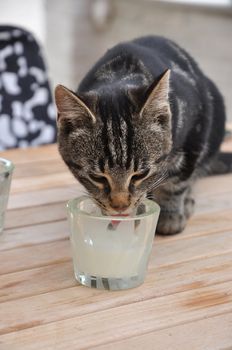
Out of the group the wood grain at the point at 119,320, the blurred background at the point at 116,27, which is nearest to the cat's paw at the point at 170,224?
the wood grain at the point at 119,320

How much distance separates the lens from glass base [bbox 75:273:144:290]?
100 cm

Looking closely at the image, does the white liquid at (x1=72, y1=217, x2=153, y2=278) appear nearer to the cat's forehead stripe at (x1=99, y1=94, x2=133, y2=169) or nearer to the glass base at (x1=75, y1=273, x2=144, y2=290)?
the glass base at (x1=75, y1=273, x2=144, y2=290)

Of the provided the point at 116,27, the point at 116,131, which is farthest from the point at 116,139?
the point at 116,27

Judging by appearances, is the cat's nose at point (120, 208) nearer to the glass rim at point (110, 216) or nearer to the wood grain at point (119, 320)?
the glass rim at point (110, 216)

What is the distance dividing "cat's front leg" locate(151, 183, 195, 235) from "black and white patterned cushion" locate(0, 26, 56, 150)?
3.49ft

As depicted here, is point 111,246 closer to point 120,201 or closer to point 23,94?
point 120,201

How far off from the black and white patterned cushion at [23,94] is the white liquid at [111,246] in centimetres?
143

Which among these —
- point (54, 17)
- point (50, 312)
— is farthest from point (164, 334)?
point (54, 17)

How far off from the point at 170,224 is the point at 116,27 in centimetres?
307

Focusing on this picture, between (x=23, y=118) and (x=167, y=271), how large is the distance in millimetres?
1455

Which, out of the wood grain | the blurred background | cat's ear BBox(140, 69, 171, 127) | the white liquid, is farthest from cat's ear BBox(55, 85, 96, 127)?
the blurred background

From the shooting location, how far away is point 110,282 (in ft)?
3.27

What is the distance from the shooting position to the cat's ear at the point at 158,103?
1.08m

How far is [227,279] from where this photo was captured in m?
1.04
